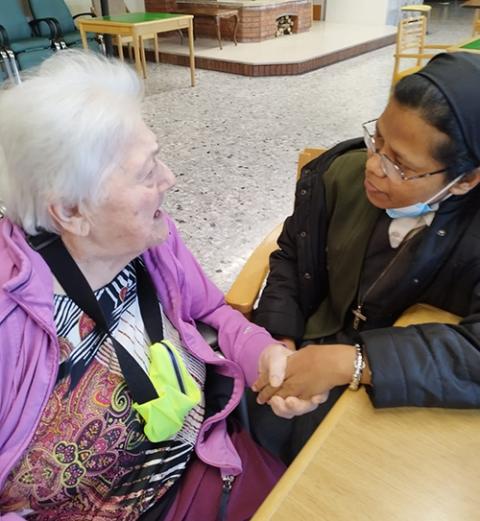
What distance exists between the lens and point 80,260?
3.25 feet

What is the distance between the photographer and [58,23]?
577 cm

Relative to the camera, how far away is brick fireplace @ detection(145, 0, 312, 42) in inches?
296

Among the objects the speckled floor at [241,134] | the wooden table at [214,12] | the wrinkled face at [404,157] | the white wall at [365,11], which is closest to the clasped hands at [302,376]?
the wrinkled face at [404,157]

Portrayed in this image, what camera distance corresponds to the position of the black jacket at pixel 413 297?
81cm

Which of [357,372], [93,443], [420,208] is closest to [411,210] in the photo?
[420,208]

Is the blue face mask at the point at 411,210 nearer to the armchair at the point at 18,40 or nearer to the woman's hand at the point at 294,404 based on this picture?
the woman's hand at the point at 294,404

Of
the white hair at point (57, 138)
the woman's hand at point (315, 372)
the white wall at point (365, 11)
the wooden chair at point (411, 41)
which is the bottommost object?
the white wall at point (365, 11)

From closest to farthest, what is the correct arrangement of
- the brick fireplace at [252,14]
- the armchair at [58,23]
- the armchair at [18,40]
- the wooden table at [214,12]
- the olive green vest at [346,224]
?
1. the olive green vest at [346,224]
2. the armchair at [18,40]
3. the armchair at [58,23]
4. the wooden table at [214,12]
5. the brick fireplace at [252,14]

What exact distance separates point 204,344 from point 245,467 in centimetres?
30

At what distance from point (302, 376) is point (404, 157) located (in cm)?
47

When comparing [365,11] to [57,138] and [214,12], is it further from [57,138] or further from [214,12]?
[57,138]

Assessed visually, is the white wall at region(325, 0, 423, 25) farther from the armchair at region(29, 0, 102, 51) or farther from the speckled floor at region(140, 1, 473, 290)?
the armchair at region(29, 0, 102, 51)

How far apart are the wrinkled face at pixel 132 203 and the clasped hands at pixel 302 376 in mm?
370

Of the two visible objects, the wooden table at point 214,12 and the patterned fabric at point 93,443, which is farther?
the wooden table at point 214,12
